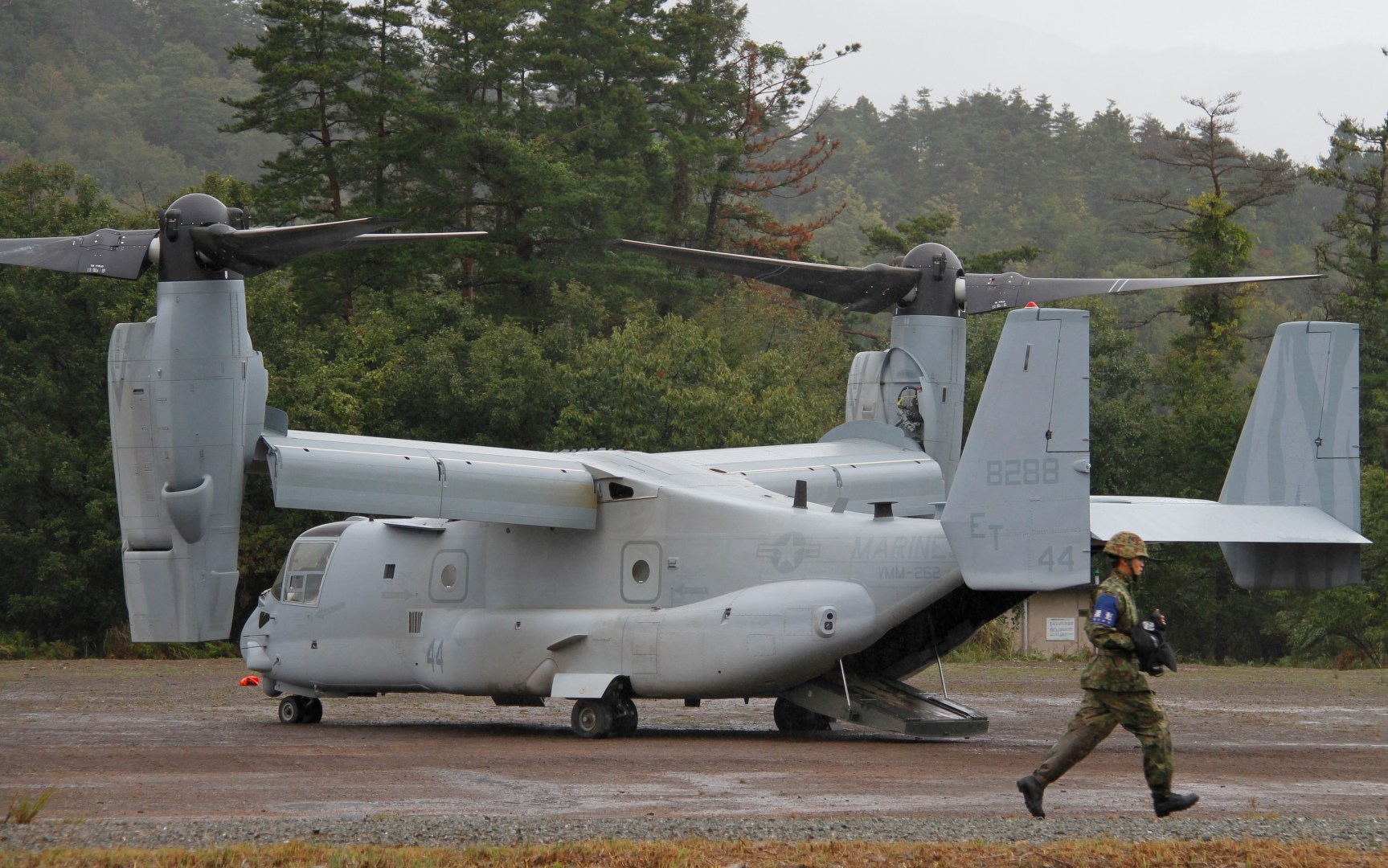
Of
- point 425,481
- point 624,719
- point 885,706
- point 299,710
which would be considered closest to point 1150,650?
point 885,706

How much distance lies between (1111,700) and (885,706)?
5.84 metres

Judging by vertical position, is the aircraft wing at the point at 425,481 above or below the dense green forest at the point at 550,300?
below

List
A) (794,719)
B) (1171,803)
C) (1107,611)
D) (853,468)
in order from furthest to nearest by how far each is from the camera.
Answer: (853,468) < (794,719) < (1107,611) < (1171,803)

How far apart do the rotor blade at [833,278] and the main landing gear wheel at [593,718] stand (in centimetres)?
568

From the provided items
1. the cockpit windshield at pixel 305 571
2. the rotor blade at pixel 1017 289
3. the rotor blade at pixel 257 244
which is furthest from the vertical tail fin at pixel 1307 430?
the cockpit windshield at pixel 305 571

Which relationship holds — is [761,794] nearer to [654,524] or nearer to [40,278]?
[654,524]

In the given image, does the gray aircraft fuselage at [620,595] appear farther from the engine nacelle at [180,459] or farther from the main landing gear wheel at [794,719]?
the engine nacelle at [180,459]

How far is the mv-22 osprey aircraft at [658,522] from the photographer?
1406 centimetres

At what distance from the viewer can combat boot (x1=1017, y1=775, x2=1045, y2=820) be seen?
33.5 feet

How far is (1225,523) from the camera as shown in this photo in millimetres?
15453

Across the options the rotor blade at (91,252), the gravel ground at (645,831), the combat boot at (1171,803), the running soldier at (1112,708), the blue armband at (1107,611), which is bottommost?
the gravel ground at (645,831)

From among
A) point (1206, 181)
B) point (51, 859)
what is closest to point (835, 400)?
point (51, 859)

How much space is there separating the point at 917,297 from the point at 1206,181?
100 m

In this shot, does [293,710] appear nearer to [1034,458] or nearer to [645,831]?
[1034,458]
